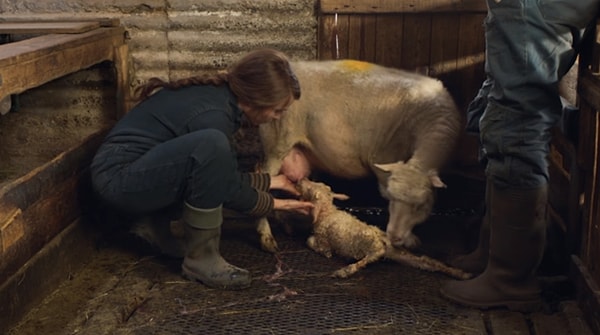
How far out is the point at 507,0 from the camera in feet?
12.6

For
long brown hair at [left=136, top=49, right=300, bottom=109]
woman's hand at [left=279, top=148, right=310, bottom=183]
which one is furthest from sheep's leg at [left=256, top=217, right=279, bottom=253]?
long brown hair at [left=136, top=49, right=300, bottom=109]

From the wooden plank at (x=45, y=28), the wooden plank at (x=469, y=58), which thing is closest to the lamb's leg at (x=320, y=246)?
the wooden plank at (x=469, y=58)

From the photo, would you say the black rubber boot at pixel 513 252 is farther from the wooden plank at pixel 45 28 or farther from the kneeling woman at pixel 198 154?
the wooden plank at pixel 45 28

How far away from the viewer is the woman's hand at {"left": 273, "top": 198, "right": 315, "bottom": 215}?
17.2 feet

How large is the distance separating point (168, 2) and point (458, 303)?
3.45m

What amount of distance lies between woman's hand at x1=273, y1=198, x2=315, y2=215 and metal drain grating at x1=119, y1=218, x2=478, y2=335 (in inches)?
13.1

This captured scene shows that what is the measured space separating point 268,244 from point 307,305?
1025mm

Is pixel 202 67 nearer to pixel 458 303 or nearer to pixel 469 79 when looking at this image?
pixel 469 79

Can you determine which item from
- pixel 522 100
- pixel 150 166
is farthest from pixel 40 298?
pixel 522 100

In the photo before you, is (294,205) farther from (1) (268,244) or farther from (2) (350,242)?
(2) (350,242)

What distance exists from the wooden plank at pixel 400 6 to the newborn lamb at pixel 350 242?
156 centimetres

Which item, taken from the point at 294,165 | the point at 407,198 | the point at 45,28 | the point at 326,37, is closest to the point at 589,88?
the point at 407,198

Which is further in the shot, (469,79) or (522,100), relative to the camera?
(469,79)

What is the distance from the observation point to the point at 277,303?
454 centimetres
